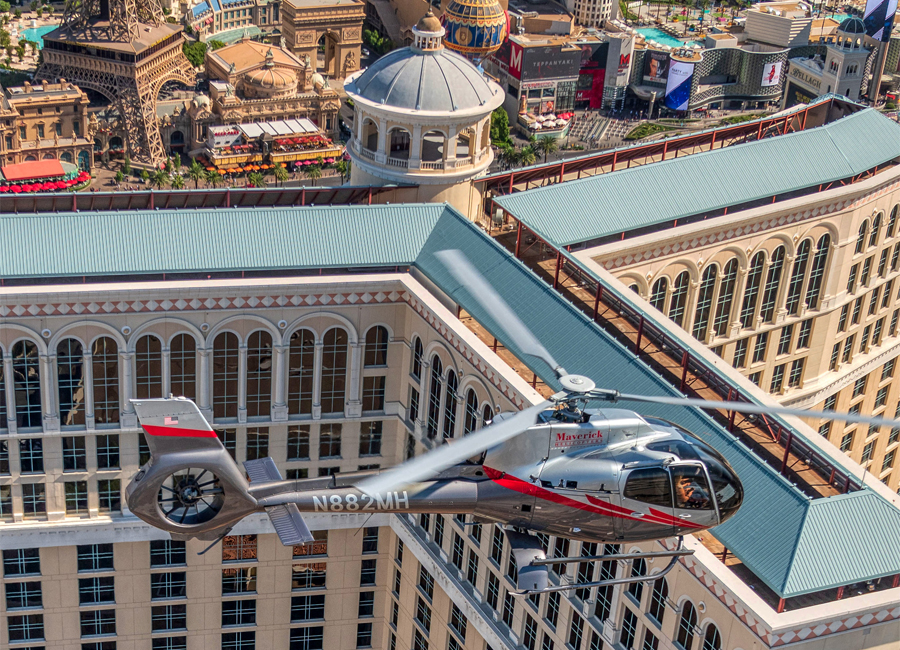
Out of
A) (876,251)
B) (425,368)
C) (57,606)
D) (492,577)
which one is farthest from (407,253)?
(876,251)

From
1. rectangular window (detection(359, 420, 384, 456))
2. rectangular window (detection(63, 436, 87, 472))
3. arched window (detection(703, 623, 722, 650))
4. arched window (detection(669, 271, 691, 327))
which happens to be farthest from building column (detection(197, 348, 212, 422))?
arched window (detection(703, 623, 722, 650))

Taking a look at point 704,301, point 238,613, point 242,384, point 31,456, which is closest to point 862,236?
point 704,301

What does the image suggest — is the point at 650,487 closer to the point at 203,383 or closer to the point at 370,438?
the point at 203,383

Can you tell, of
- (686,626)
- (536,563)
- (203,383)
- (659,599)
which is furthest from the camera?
(203,383)

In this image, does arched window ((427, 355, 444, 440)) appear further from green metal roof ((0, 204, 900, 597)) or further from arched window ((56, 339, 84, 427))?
arched window ((56, 339, 84, 427))

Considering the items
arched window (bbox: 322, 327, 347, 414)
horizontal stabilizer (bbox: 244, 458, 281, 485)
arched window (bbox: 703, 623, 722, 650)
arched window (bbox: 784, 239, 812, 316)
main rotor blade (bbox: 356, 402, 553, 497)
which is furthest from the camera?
arched window (bbox: 784, 239, 812, 316)

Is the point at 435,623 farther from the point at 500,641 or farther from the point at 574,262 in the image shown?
the point at 574,262
